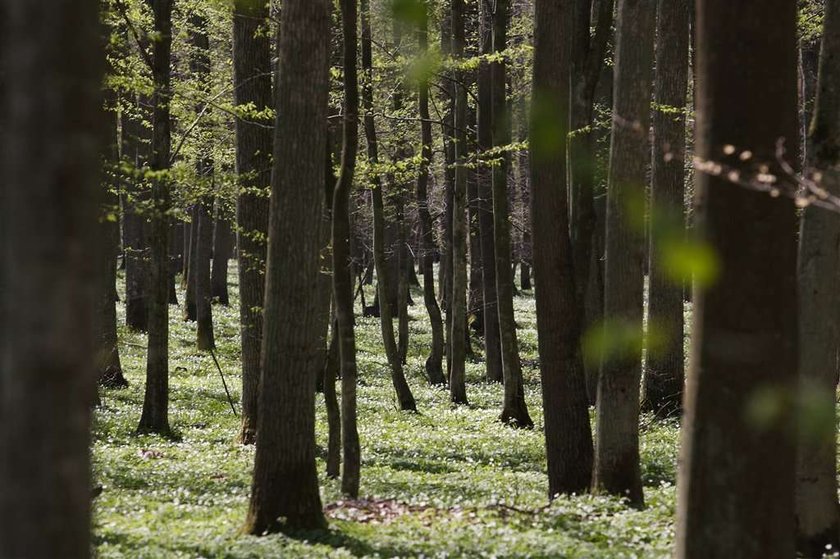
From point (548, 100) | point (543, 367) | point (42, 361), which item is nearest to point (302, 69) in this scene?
point (548, 100)

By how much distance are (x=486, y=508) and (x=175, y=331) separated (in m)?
23.3

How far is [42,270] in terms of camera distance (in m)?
2.63

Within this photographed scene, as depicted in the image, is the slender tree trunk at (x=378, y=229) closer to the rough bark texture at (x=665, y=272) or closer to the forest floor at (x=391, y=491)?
the forest floor at (x=391, y=491)

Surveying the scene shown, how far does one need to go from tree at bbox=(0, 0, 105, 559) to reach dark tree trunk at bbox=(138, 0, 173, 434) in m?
12.6

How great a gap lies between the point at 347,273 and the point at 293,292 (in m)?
1.92

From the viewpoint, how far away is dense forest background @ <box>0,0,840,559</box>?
2693 millimetres

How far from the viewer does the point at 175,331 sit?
1278 inches

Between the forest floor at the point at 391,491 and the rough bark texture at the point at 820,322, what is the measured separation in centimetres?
126

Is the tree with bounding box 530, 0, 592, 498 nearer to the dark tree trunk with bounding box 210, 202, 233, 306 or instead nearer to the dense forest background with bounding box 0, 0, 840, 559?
the dense forest background with bounding box 0, 0, 840, 559

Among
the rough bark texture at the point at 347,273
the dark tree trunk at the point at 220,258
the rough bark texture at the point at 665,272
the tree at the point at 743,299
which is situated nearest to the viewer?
the tree at the point at 743,299

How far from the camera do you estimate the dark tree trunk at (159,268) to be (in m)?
15.7

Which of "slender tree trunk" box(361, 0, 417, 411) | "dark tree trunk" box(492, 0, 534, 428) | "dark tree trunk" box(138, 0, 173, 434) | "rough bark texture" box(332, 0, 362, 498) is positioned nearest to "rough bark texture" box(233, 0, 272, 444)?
"dark tree trunk" box(138, 0, 173, 434)

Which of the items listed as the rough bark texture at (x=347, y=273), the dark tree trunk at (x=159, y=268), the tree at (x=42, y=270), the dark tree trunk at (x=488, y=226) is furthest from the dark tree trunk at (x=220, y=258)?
the tree at (x=42, y=270)

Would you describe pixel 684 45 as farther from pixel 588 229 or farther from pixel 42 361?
pixel 42 361
